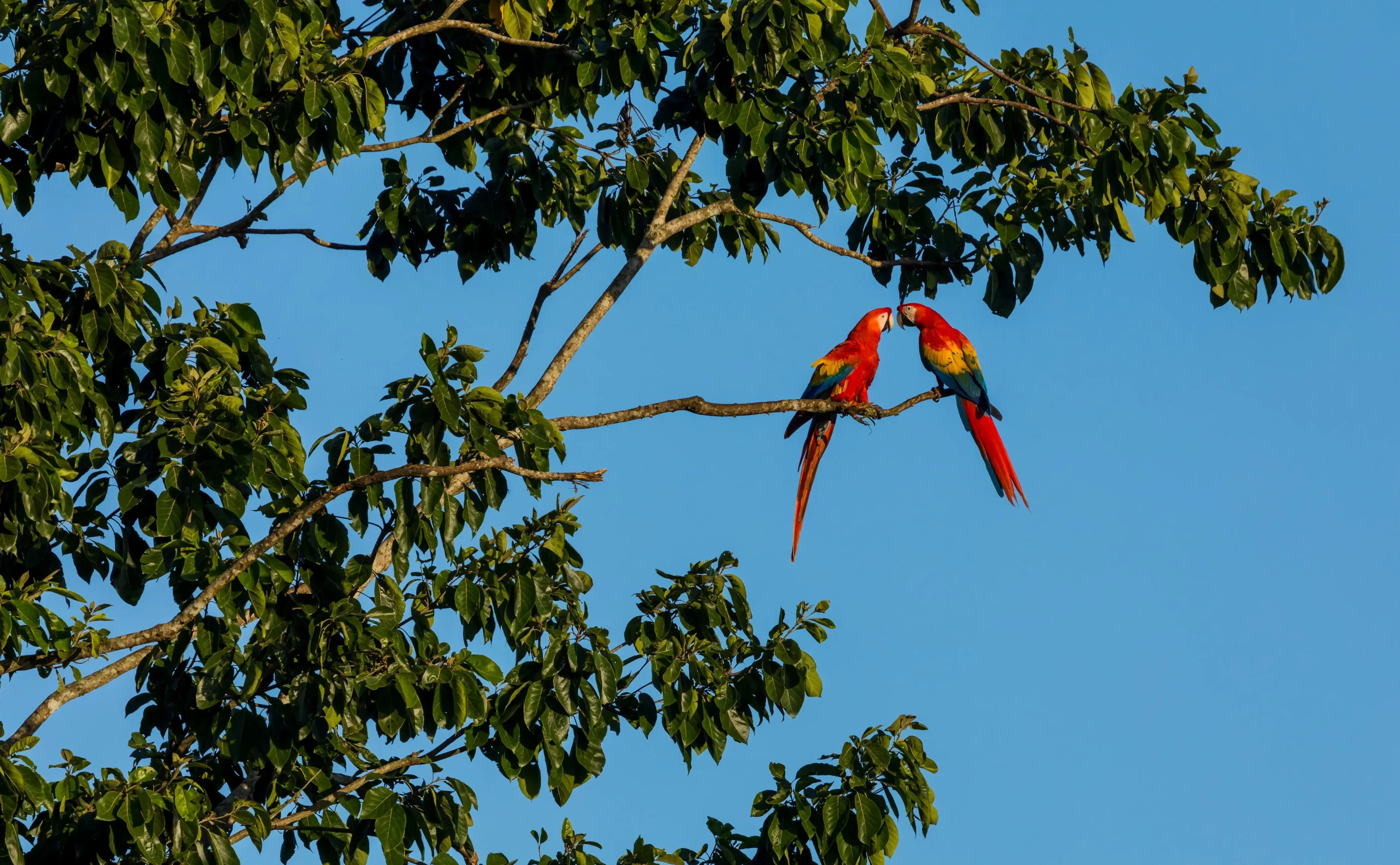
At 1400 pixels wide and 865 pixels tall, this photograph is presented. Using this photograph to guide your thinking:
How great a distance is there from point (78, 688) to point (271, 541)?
3.06ft

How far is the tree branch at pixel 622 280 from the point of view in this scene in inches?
231

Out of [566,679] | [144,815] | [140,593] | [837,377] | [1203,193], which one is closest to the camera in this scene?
[144,815]

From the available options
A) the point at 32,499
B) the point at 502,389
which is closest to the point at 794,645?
the point at 502,389

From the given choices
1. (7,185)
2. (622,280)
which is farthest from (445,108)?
(7,185)

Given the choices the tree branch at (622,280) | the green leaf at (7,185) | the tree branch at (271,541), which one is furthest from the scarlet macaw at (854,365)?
the green leaf at (7,185)

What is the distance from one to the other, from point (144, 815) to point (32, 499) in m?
1.09

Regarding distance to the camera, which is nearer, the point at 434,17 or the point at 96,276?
the point at 96,276

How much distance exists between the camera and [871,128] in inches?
220

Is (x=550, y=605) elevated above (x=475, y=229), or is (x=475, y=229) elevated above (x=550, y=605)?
(x=475, y=229)

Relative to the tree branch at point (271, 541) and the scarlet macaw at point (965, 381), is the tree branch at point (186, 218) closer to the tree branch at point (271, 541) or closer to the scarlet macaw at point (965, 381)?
the tree branch at point (271, 541)

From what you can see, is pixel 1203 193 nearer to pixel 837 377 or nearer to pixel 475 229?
pixel 837 377

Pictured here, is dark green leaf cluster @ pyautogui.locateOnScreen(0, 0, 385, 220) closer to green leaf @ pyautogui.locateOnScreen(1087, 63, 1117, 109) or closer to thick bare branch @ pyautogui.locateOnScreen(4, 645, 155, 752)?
thick bare branch @ pyautogui.locateOnScreen(4, 645, 155, 752)

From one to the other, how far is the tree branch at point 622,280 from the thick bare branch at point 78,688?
1.77 meters

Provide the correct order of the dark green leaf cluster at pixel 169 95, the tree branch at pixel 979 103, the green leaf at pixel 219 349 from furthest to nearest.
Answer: the tree branch at pixel 979 103 → the green leaf at pixel 219 349 → the dark green leaf cluster at pixel 169 95
